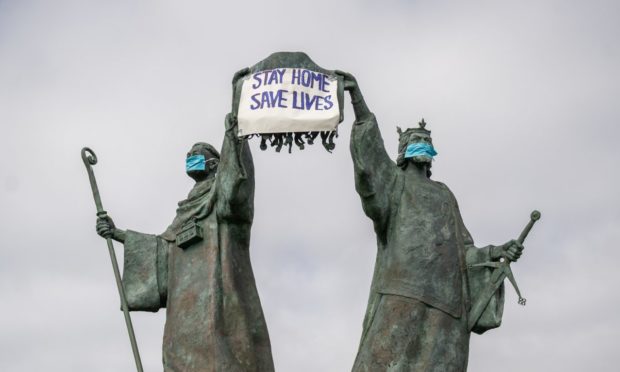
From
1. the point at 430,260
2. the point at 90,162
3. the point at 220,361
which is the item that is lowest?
the point at 220,361

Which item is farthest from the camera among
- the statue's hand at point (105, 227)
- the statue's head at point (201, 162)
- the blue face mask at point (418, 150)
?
the statue's head at point (201, 162)

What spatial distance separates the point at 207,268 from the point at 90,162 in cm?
208

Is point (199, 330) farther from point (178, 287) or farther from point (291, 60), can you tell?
point (291, 60)

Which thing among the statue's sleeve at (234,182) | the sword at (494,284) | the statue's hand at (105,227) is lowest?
the sword at (494,284)

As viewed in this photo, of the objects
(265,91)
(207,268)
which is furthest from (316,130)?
(207,268)

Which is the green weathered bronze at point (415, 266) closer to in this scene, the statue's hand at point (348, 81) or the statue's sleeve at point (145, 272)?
the statue's hand at point (348, 81)

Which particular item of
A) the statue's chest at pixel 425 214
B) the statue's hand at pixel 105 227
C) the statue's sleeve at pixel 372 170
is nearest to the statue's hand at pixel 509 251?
the statue's chest at pixel 425 214

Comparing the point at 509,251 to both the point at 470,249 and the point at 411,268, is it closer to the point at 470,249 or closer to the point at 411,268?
the point at 470,249

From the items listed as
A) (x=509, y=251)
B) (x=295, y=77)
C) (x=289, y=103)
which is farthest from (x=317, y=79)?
(x=509, y=251)

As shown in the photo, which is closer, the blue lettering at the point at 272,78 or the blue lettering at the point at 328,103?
the blue lettering at the point at 328,103

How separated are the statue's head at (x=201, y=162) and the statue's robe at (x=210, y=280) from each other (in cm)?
21

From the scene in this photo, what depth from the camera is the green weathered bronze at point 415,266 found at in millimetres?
17297

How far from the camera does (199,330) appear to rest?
1809 centimetres

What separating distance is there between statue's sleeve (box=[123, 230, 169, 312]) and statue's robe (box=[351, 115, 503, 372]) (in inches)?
105
